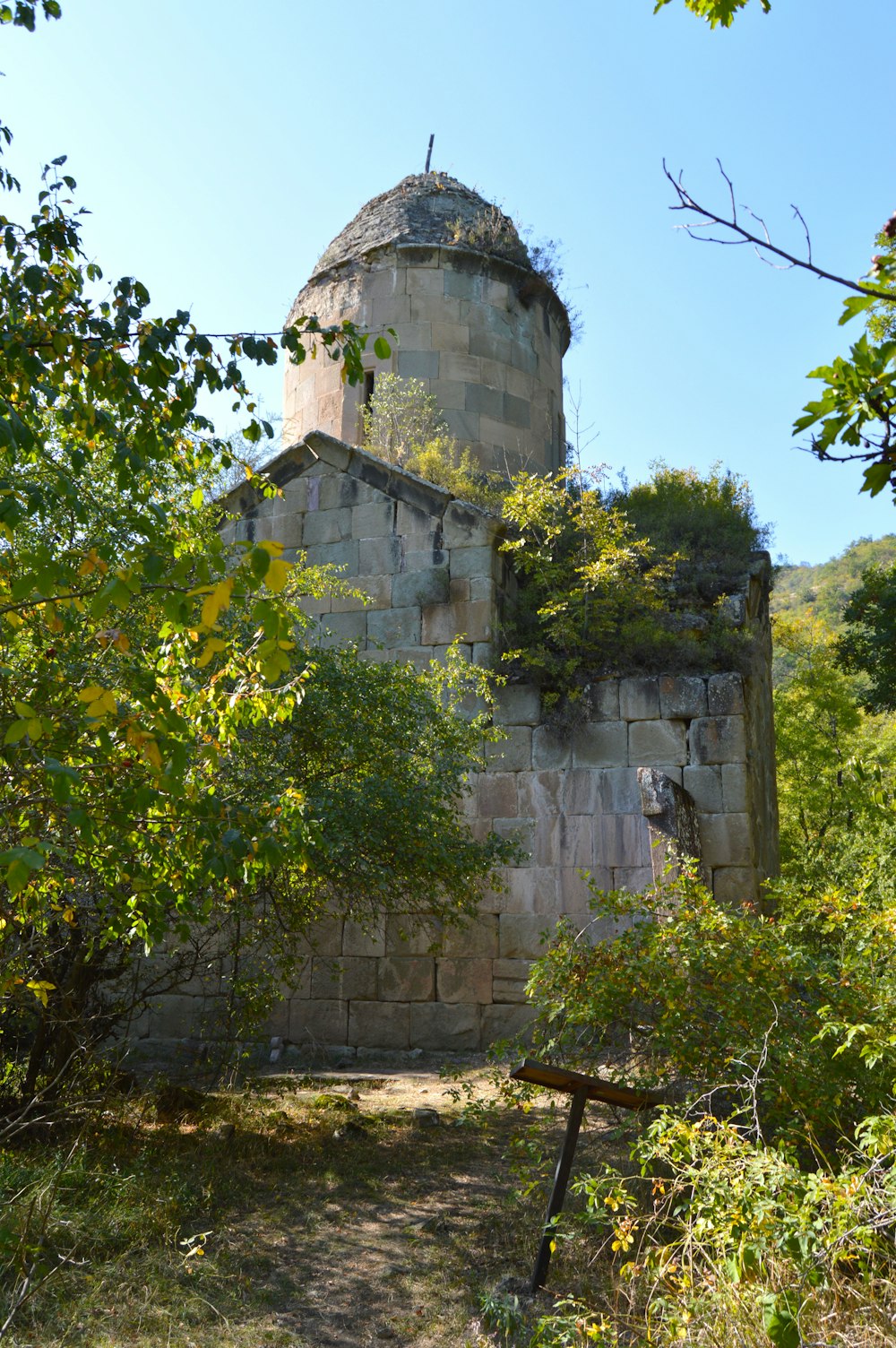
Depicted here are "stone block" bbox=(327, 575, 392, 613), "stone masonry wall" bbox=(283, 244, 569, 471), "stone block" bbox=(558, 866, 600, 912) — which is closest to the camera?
"stone block" bbox=(558, 866, 600, 912)

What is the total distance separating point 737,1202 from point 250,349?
3.49 meters

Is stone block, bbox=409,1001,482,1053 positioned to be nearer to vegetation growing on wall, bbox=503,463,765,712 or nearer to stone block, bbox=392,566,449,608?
vegetation growing on wall, bbox=503,463,765,712

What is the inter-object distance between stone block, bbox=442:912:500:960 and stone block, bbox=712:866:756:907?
1856mm

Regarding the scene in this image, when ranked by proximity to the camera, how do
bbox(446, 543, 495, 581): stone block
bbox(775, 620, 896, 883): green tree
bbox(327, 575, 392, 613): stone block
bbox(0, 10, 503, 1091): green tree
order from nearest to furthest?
bbox(0, 10, 503, 1091): green tree → bbox(446, 543, 495, 581): stone block → bbox(327, 575, 392, 613): stone block → bbox(775, 620, 896, 883): green tree

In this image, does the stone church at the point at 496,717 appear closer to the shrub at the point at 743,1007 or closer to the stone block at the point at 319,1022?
the stone block at the point at 319,1022

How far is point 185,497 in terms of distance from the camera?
24.1 ft

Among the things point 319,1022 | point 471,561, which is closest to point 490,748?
point 471,561

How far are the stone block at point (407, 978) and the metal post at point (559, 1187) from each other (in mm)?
4651

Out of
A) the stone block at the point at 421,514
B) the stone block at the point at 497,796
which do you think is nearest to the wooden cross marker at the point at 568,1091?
the stone block at the point at 497,796

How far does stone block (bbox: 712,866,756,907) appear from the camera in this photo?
838cm

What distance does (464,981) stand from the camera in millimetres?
9039

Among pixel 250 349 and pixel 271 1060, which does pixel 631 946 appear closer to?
pixel 250 349

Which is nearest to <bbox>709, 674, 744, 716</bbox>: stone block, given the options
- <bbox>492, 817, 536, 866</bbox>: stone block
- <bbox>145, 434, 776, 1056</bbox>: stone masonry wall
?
<bbox>145, 434, 776, 1056</bbox>: stone masonry wall

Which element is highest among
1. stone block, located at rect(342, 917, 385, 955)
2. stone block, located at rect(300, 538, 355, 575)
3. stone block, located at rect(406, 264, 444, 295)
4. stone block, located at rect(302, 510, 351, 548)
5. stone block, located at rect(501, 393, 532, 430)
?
stone block, located at rect(406, 264, 444, 295)
